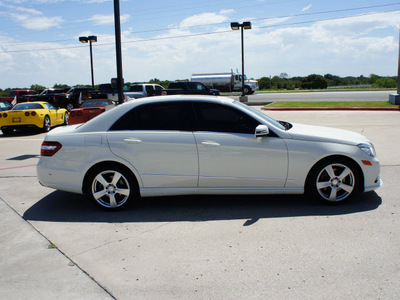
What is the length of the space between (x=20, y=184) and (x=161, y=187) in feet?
10.5

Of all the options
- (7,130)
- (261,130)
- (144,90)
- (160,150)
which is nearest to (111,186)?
(160,150)

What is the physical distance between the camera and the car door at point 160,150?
537 cm

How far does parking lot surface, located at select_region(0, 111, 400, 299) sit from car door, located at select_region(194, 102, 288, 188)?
1.34 feet

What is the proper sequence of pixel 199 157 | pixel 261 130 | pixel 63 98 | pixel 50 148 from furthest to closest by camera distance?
pixel 63 98 < pixel 50 148 < pixel 199 157 < pixel 261 130

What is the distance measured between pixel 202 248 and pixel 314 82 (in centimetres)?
6683

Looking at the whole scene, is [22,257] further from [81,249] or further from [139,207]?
[139,207]

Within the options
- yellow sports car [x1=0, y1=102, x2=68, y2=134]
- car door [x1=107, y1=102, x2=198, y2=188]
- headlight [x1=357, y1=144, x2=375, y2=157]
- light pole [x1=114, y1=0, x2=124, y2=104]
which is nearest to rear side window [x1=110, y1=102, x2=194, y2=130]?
car door [x1=107, y1=102, x2=198, y2=188]

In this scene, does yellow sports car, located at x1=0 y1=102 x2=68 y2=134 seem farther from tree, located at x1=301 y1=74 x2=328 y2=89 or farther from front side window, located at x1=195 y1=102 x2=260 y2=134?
tree, located at x1=301 y1=74 x2=328 y2=89

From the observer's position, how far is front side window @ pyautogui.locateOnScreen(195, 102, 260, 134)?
5.45 meters

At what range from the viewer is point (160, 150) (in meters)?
5.37

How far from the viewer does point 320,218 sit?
5043 millimetres

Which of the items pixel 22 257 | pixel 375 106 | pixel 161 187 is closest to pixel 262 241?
pixel 161 187

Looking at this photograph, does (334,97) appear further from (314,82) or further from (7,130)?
(314,82)

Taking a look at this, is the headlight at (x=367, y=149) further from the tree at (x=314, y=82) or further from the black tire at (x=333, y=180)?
the tree at (x=314, y=82)
